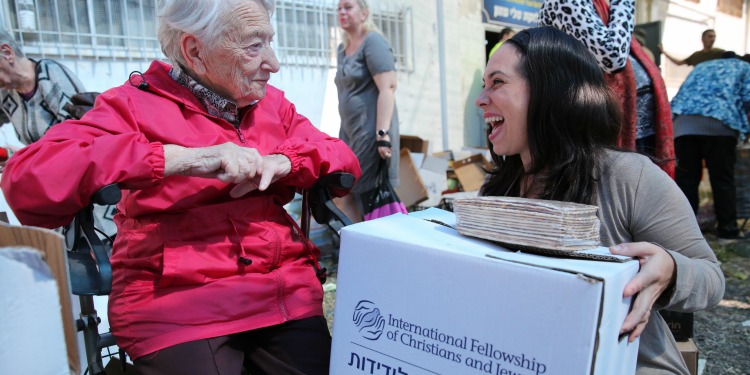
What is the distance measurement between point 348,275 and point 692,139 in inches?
186

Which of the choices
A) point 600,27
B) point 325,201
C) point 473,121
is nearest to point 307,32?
point 473,121

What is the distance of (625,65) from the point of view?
7.18ft

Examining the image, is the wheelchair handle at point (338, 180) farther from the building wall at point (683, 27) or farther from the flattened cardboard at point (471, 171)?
the building wall at point (683, 27)

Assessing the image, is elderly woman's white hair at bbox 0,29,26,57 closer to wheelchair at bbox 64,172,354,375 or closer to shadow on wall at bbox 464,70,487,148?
wheelchair at bbox 64,172,354,375

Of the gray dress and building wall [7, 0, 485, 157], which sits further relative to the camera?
building wall [7, 0, 485, 157]

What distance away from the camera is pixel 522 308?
3.12 ft

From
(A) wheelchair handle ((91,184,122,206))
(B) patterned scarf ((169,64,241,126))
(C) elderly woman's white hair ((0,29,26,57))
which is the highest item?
(C) elderly woman's white hair ((0,29,26,57))

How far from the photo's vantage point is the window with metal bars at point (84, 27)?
14.2 feet

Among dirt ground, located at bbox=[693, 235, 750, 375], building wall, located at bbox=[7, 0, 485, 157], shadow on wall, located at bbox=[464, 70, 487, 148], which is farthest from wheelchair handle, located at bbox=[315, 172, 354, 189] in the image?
shadow on wall, located at bbox=[464, 70, 487, 148]

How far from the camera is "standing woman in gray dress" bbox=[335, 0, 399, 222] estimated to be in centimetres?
357

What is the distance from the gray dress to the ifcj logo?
2.54 m

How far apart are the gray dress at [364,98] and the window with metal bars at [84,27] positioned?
166cm

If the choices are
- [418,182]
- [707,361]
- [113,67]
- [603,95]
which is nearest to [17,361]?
[603,95]

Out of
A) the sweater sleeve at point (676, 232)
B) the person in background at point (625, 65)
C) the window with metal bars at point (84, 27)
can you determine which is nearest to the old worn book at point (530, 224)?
the sweater sleeve at point (676, 232)
